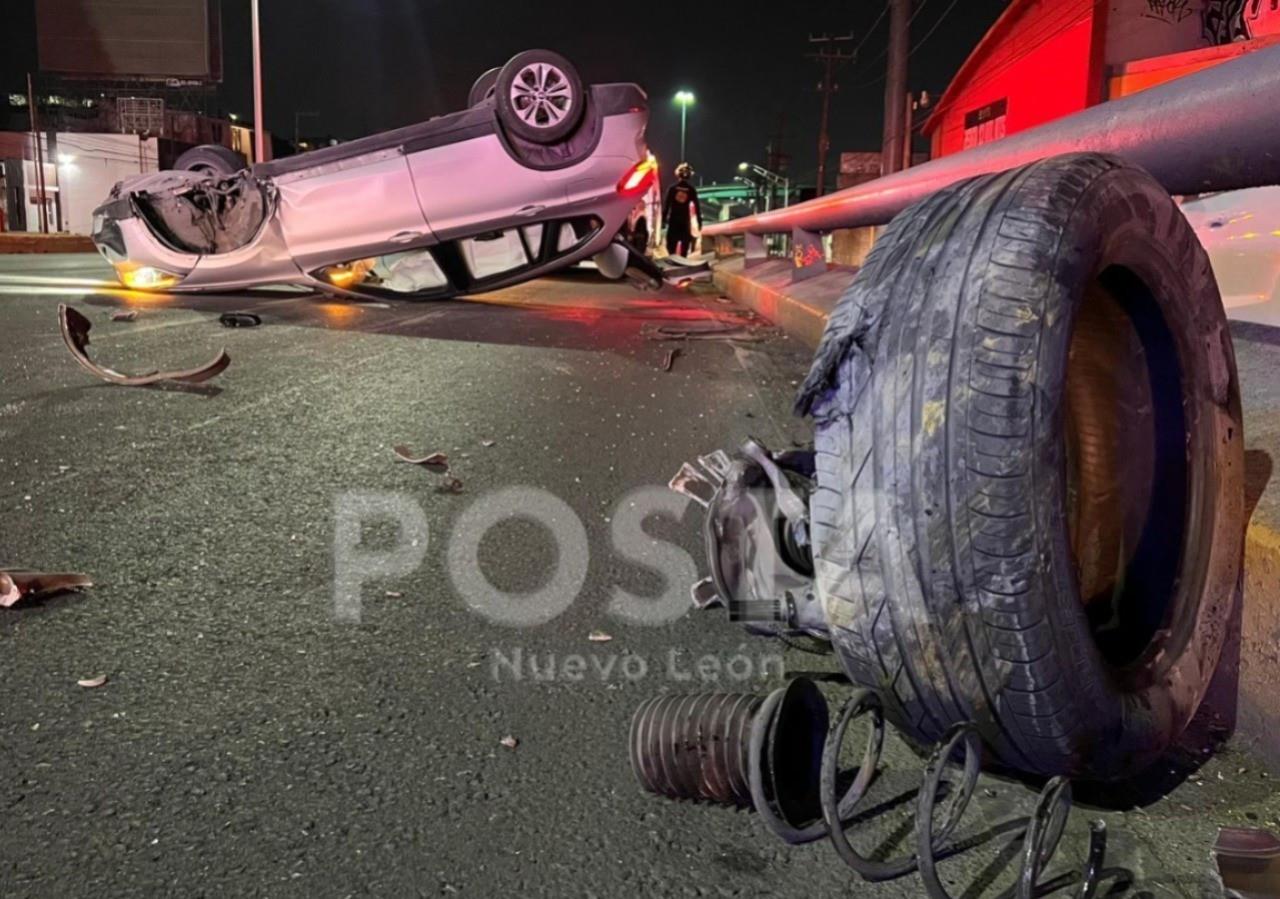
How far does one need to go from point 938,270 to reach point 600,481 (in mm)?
2064

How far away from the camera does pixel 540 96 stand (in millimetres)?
7781

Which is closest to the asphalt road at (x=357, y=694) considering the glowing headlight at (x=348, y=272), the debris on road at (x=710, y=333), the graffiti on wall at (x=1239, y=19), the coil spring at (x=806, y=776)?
the coil spring at (x=806, y=776)

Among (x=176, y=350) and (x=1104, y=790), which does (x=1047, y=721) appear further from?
(x=176, y=350)

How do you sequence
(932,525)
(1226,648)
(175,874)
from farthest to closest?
(1226,648) < (932,525) < (175,874)

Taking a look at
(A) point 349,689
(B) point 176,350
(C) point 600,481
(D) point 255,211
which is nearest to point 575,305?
(D) point 255,211

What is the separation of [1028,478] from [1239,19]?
61.4 ft

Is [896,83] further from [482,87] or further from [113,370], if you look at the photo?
[113,370]

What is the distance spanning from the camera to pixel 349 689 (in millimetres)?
2131

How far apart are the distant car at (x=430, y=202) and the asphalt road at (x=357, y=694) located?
3.99 m

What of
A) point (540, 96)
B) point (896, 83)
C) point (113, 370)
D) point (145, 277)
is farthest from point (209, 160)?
point (896, 83)

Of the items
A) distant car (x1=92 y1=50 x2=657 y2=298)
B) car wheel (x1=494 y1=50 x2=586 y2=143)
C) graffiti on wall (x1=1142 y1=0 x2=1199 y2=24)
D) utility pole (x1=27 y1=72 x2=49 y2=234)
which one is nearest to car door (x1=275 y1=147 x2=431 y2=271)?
distant car (x1=92 y1=50 x2=657 y2=298)

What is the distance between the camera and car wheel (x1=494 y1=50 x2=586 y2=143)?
25.1 feet

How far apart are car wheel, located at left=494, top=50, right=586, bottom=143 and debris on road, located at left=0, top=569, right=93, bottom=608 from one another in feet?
19.6

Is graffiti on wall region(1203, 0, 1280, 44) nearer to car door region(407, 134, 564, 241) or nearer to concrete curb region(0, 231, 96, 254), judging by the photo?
car door region(407, 134, 564, 241)
